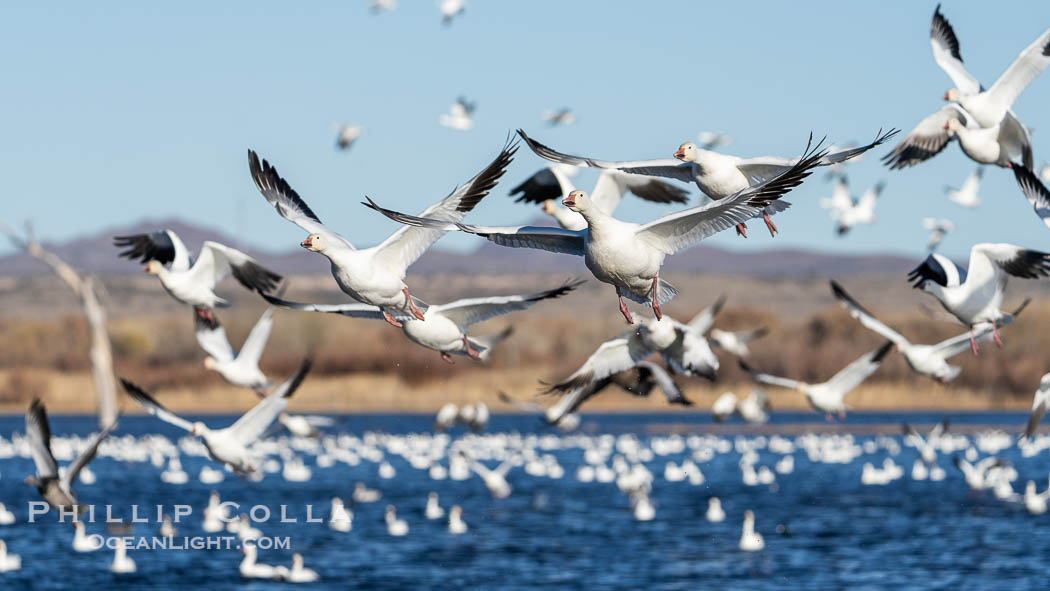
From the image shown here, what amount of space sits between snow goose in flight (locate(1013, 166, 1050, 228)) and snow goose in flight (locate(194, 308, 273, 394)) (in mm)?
7783

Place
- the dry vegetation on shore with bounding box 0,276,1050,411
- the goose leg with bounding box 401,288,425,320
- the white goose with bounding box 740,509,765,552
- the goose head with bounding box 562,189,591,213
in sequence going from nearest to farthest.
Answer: the goose head with bounding box 562,189,591,213 < the goose leg with bounding box 401,288,425,320 < the white goose with bounding box 740,509,765,552 < the dry vegetation on shore with bounding box 0,276,1050,411

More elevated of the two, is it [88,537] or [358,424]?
[358,424]

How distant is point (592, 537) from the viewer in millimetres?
34719

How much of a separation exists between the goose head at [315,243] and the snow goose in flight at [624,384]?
2794 millimetres

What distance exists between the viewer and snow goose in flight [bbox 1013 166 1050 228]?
1284 centimetres

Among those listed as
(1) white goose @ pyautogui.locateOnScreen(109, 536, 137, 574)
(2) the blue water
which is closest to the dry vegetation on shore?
(2) the blue water

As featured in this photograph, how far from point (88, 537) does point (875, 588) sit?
16.1 meters

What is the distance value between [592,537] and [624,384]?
19368 millimetres

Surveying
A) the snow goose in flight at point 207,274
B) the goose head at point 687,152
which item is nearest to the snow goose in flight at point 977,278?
the goose head at point 687,152

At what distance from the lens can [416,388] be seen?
69.7 m

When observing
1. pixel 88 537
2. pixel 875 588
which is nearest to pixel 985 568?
pixel 875 588

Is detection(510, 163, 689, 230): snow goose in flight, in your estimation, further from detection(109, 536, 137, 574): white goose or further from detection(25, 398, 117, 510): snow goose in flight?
detection(109, 536, 137, 574): white goose

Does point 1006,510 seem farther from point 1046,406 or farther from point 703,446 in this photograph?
point 1046,406

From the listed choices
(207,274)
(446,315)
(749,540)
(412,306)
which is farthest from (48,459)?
(749,540)
